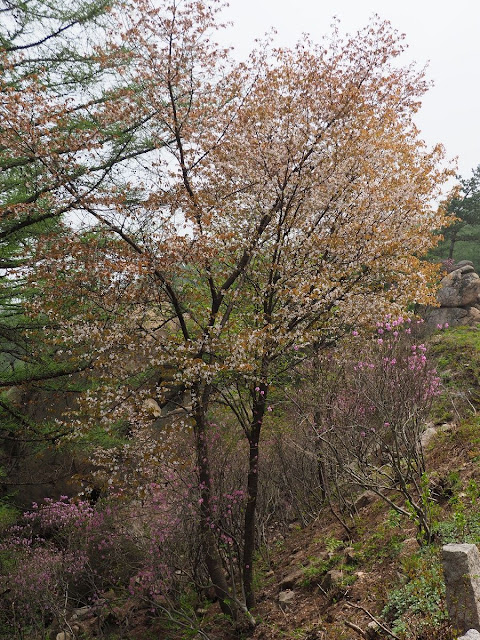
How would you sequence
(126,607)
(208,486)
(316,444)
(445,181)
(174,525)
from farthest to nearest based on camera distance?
(445,181) < (126,607) < (316,444) < (174,525) < (208,486)

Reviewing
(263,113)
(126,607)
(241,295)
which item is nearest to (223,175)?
(263,113)

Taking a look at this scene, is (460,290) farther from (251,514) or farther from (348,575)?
(348,575)

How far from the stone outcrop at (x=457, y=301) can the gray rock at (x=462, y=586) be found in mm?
15931

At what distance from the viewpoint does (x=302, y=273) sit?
18.9 feet

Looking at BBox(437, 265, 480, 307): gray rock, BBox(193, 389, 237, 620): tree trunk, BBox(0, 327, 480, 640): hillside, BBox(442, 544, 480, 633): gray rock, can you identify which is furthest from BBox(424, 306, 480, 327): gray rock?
BBox(442, 544, 480, 633): gray rock

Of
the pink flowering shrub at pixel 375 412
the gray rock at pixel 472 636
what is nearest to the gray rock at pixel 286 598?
the pink flowering shrub at pixel 375 412

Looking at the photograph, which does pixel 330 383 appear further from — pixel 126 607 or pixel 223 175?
pixel 126 607

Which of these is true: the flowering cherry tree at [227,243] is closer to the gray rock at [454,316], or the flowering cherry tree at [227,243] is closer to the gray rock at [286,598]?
the gray rock at [286,598]

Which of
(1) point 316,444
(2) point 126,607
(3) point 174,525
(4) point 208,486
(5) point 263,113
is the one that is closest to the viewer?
(5) point 263,113

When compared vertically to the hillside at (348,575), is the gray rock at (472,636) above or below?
above

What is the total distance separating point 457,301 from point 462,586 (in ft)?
55.8

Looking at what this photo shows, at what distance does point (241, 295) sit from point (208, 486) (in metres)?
2.32

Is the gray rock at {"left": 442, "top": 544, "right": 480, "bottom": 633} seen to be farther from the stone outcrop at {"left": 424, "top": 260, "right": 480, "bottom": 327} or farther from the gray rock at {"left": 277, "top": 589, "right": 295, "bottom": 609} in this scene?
the stone outcrop at {"left": 424, "top": 260, "right": 480, "bottom": 327}

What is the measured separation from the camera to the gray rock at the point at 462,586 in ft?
9.91
